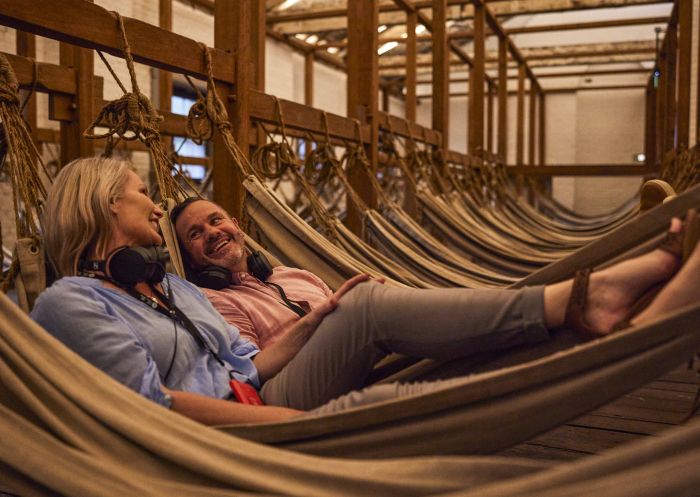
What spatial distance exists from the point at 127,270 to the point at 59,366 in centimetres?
31

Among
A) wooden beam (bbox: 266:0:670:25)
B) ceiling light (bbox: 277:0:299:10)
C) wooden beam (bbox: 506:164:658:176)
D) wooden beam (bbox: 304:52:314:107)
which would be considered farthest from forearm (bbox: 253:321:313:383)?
wooden beam (bbox: 304:52:314:107)

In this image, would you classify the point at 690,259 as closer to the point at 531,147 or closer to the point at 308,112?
the point at 308,112

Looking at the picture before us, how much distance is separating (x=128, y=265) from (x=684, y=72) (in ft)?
16.7

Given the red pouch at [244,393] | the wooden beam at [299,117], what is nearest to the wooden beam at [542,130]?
the wooden beam at [299,117]

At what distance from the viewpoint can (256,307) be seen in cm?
193

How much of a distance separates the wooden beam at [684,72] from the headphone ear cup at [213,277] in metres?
4.42

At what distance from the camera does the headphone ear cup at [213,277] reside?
76.4 inches

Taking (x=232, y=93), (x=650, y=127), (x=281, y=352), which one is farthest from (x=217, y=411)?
(x=650, y=127)

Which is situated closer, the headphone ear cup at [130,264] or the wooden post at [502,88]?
the headphone ear cup at [130,264]

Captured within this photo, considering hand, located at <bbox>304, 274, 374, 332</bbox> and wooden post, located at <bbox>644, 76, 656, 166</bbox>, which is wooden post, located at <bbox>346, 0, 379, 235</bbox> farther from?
wooden post, located at <bbox>644, 76, 656, 166</bbox>

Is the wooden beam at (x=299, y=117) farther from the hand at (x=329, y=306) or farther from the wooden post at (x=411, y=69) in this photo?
the wooden post at (x=411, y=69)

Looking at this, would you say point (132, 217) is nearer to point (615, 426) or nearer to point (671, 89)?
point (615, 426)

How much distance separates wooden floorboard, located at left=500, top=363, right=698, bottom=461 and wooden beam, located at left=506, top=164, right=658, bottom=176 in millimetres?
5792

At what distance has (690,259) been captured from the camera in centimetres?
112
